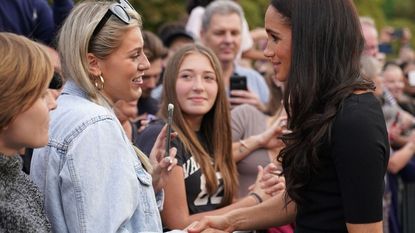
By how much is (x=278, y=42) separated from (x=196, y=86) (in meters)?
1.77

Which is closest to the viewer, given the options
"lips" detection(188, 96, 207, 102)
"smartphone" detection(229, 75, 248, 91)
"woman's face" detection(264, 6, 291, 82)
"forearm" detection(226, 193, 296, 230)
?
"woman's face" detection(264, 6, 291, 82)

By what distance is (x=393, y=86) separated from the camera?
28.7 ft

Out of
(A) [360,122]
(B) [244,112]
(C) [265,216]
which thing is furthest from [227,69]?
(A) [360,122]

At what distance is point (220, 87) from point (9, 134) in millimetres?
2603

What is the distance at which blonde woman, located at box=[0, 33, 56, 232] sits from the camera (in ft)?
8.61

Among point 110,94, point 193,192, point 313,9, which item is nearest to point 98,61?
point 110,94

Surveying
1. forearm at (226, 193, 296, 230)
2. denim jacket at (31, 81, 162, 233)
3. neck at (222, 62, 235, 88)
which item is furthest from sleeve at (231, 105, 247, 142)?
denim jacket at (31, 81, 162, 233)

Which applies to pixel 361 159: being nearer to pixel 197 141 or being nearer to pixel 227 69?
pixel 197 141

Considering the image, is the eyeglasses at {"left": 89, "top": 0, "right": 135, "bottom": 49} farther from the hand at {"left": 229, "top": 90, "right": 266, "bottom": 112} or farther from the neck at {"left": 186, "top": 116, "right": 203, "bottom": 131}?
the hand at {"left": 229, "top": 90, "right": 266, "bottom": 112}

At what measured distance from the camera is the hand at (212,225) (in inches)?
143

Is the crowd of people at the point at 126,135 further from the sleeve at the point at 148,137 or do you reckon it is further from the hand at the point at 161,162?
the sleeve at the point at 148,137

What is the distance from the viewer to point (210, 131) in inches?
199

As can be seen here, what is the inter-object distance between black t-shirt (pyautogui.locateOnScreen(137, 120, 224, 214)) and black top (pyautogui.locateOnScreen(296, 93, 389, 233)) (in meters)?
1.63

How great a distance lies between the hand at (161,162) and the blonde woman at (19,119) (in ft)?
3.82
